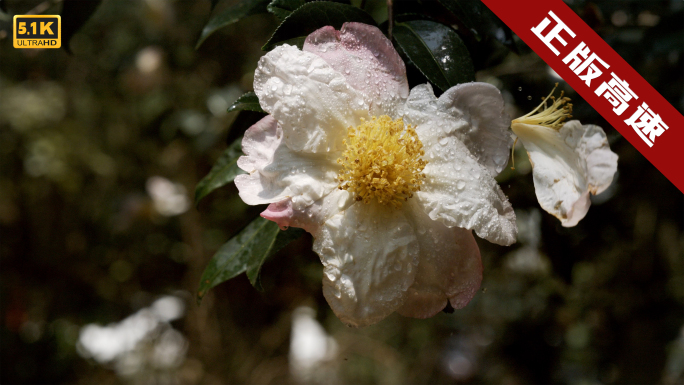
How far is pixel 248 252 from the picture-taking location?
2.47 feet

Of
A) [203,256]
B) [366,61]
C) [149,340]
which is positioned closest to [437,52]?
[366,61]

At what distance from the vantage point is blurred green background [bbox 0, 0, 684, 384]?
63.8 inches

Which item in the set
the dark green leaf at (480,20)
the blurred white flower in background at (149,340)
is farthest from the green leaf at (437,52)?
the blurred white flower in background at (149,340)

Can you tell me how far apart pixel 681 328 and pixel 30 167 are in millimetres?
3492

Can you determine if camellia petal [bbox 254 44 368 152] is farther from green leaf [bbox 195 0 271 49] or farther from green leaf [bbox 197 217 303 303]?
green leaf [bbox 195 0 271 49]

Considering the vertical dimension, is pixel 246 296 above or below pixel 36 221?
above

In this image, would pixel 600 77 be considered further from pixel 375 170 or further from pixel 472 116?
pixel 375 170

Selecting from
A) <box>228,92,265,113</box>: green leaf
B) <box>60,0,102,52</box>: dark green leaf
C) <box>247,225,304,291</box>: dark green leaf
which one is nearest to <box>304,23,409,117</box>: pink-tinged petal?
<box>228,92,265,113</box>: green leaf

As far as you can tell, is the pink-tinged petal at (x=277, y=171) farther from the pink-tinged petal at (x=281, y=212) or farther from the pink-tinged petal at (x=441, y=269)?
the pink-tinged petal at (x=441, y=269)

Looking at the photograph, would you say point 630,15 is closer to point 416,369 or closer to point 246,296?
point 246,296

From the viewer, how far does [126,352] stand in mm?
2732

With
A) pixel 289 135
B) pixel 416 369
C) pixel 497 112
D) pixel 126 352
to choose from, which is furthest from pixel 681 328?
pixel 126 352

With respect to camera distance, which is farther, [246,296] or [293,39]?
[246,296]

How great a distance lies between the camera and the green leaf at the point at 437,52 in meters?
0.61
